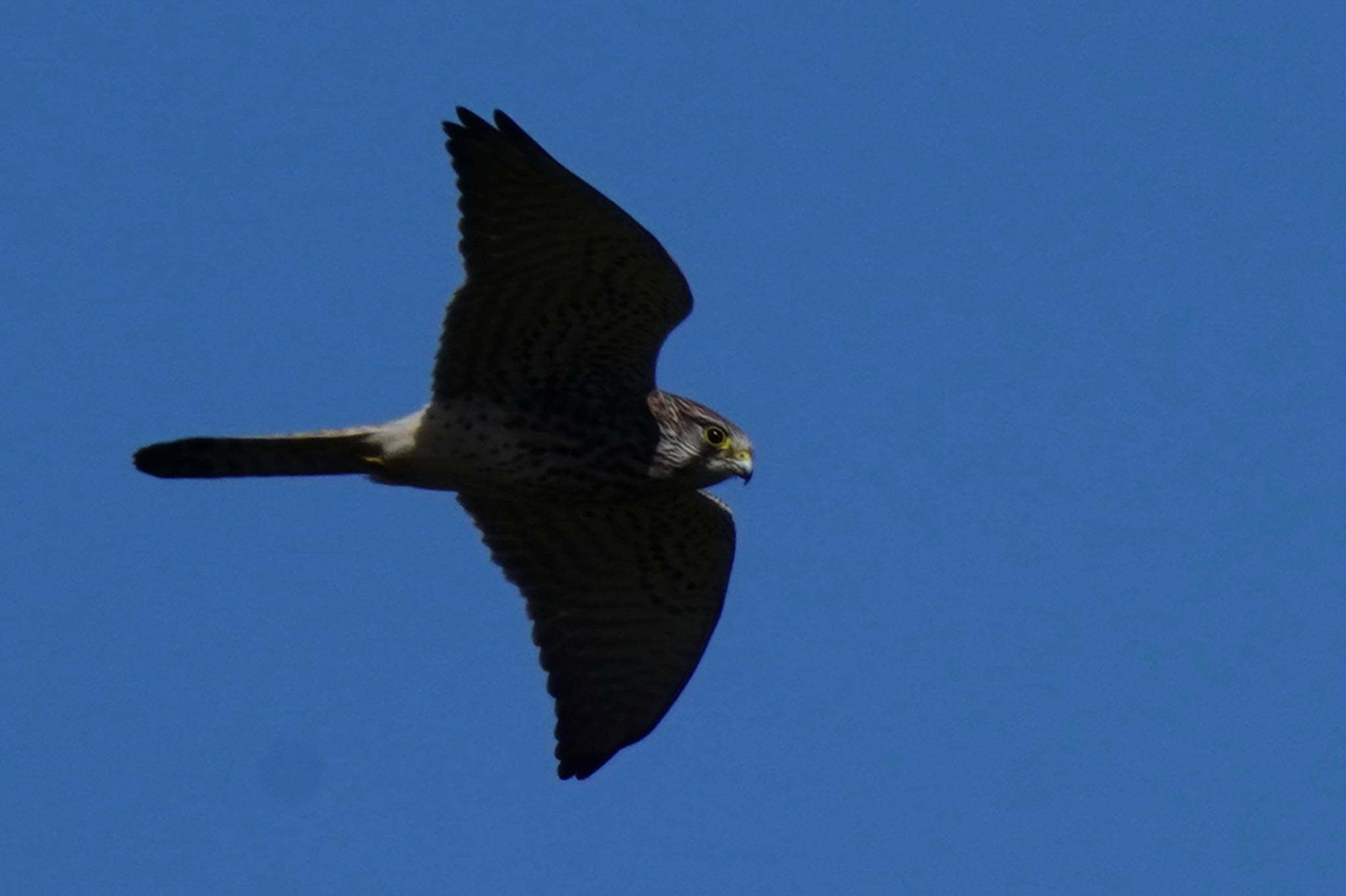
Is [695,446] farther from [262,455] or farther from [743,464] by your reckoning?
[262,455]

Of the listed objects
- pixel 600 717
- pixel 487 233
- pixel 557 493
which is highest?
pixel 487 233

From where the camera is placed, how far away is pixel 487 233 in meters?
10.3

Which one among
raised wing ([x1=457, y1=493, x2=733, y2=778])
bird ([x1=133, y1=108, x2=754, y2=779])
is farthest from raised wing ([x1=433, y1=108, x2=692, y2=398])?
raised wing ([x1=457, y1=493, x2=733, y2=778])

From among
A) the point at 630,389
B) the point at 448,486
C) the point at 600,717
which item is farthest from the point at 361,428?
the point at 600,717

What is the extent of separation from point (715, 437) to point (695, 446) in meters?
0.10

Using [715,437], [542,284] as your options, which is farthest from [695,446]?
[542,284]

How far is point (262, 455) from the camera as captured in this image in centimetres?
1052

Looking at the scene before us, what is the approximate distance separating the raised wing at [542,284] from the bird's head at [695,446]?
17cm

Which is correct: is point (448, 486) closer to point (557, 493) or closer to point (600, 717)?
point (557, 493)

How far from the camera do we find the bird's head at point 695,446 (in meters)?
10.8

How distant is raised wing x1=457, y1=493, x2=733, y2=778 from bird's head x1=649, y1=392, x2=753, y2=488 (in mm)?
595

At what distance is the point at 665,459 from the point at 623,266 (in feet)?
3.14

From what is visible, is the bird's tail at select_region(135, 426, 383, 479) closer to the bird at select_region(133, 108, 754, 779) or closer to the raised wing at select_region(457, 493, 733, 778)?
the bird at select_region(133, 108, 754, 779)

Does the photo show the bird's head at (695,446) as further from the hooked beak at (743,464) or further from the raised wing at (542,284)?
the raised wing at (542,284)
